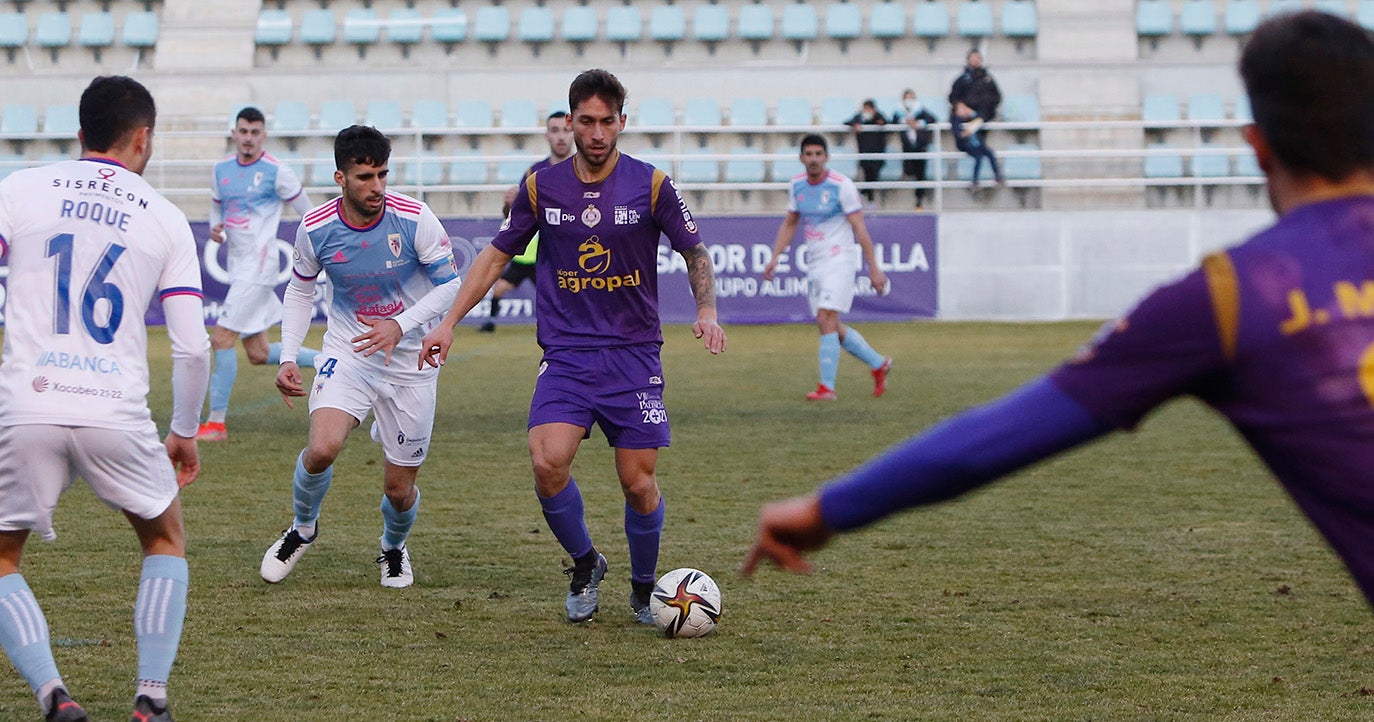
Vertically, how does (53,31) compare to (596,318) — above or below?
above

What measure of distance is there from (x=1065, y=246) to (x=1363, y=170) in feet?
67.9

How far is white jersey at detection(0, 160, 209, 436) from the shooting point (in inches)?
166

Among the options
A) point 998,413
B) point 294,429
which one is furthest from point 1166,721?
point 294,429

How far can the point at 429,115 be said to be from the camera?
2541 centimetres

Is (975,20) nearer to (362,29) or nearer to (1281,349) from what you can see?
(362,29)

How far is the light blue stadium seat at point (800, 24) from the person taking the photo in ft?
87.1

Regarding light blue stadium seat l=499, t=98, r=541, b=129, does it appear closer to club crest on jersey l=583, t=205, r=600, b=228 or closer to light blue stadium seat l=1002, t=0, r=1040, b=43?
light blue stadium seat l=1002, t=0, r=1040, b=43

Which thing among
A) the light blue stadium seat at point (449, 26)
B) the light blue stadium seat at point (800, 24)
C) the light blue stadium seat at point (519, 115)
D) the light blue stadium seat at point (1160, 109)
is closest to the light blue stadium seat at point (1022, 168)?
the light blue stadium seat at point (1160, 109)

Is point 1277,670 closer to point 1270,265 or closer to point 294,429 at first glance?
point 1270,265

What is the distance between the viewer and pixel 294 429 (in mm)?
11945

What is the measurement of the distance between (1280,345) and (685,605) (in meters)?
3.71

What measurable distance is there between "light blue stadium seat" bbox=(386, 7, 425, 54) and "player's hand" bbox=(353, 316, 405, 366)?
21550 mm

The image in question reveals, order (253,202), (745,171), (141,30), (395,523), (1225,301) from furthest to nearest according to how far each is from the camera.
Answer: (141,30), (745,171), (253,202), (395,523), (1225,301)

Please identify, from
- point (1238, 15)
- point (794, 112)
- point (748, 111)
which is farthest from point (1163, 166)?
point (748, 111)
